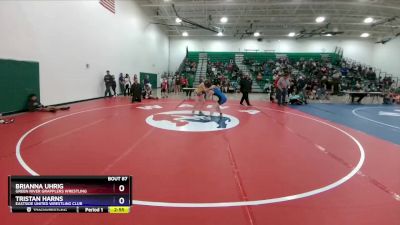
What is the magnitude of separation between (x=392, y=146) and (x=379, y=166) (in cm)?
199

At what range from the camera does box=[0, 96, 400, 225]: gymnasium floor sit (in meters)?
2.92

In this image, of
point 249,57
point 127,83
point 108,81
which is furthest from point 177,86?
point 249,57

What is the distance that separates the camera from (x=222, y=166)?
174 inches

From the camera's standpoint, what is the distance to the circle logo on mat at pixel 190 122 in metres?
7.34

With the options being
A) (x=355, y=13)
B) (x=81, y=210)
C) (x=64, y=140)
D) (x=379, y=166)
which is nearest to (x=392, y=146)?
(x=379, y=166)

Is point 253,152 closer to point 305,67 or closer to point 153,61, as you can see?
point 153,61

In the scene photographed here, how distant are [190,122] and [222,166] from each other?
3850mm

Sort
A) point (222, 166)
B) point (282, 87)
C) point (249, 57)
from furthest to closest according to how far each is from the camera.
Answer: point (249, 57)
point (282, 87)
point (222, 166)

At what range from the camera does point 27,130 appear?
6688 mm
